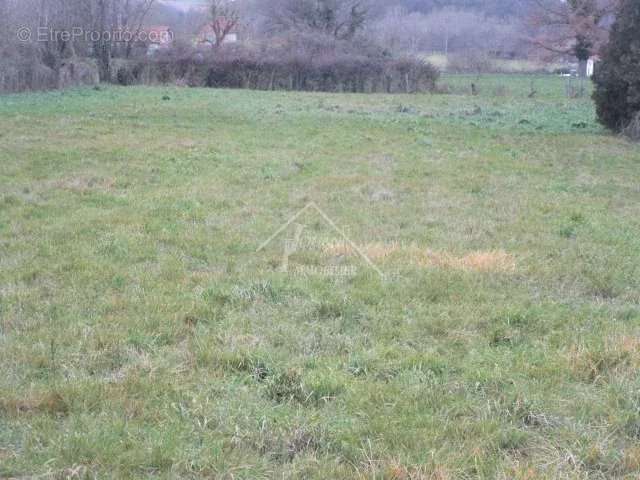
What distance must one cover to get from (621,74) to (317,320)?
13.2 meters

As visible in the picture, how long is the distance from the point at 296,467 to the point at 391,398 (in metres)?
0.81

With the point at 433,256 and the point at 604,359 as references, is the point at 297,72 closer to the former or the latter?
the point at 433,256

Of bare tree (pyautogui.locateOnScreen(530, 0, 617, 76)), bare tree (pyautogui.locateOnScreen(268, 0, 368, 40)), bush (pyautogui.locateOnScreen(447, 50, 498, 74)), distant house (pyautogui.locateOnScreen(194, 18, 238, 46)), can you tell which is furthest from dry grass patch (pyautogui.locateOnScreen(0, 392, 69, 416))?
bare tree (pyautogui.locateOnScreen(268, 0, 368, 40))

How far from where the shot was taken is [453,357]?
4.30 metres

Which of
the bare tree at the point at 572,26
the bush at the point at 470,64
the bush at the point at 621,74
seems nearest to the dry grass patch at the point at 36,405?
the bush at the point at 621,74

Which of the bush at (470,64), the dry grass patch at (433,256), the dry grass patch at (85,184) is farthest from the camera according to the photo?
the bush at (470,64)

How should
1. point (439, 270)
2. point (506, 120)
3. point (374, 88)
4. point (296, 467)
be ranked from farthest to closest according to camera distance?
point (374, 88) < point (506, 120) < point (439, 270) < point (296, 467)

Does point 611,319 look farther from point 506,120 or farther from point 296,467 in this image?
point 506,120

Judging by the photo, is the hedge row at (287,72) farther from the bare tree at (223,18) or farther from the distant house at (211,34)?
the bare tree at (223,18)

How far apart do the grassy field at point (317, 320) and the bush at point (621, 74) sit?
522cm

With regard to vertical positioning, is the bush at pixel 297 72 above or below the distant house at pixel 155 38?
below

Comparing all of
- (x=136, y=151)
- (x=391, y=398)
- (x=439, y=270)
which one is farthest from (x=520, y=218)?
(x=136, y=151)

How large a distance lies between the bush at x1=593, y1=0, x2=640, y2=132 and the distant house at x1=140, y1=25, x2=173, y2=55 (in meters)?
30.4

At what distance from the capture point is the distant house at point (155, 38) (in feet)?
137
